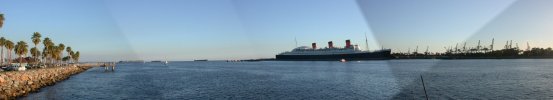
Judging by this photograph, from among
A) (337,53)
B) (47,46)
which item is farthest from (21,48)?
(337,53)

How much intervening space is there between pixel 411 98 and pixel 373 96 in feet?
10.9

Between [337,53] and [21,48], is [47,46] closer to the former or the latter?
[21,48]

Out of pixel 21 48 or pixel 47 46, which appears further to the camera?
pixel 47 46

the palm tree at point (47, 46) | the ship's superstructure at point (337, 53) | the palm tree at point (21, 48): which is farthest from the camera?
the ship's superstructure at point (337, 53)

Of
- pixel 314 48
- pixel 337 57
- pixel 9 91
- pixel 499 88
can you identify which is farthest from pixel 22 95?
pixel 314 48

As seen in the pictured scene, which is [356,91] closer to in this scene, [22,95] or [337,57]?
[22,95]

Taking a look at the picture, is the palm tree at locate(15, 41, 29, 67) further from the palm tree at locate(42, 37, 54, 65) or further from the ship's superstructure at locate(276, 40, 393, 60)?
the ship's superstructure at locate(276, 40, 393, 60)

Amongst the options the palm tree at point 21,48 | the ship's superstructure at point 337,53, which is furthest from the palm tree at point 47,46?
the ship's superstructure at point 337,53

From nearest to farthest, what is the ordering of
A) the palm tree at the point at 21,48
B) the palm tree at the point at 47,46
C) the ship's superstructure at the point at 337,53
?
the palm tree at the point at 21,48, the palm tree at the point at 47,46, the ship's superstructure at the point at 337,53

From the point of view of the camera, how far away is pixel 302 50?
194125mm

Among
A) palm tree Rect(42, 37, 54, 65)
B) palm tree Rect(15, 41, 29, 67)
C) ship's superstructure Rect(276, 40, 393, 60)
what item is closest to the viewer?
palm tree Rect(15, 41, 29, 67)

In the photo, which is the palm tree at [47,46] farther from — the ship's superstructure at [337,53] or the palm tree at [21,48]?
the ship's superstructure at [337,53]

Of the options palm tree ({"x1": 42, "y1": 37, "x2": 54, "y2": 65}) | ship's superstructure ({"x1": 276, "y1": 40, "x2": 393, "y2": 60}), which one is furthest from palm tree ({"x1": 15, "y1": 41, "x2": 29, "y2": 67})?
ship's superstructure ({"x1": 276, "y1": 40, "x2": 393, "y2": 60})

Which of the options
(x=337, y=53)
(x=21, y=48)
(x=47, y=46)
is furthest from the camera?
(x=337, y=53)
